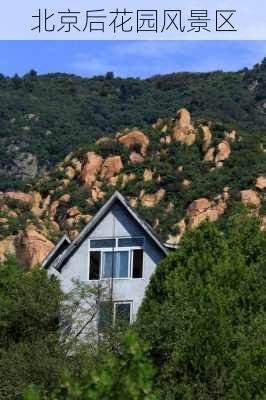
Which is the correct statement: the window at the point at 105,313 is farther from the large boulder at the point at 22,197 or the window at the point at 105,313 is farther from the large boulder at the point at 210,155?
the large boulder at the point at 210,155

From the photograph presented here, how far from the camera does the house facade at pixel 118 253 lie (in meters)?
40.4

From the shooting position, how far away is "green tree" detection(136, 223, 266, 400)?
99.3ft

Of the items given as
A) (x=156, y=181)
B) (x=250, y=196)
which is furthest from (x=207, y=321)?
(x=156, y=181)

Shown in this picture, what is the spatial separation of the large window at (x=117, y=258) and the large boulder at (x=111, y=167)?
53331 mm

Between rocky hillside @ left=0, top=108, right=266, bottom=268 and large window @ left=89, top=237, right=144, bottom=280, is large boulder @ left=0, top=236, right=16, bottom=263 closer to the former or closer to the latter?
rocky hillside @ left=0, top=108, right=266, bottom=268

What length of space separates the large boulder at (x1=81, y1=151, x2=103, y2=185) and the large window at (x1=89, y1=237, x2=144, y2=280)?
52663mm

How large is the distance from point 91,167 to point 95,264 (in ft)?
176

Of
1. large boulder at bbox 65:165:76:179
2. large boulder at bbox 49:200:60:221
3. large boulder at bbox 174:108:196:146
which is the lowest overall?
large boulder at bbox 49:200:60:221

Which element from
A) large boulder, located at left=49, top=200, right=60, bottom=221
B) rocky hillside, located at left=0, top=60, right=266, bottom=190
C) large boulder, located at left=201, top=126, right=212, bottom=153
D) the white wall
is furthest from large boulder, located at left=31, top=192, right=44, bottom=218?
the white wall

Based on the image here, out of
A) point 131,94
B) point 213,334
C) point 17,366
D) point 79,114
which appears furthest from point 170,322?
point 131,94

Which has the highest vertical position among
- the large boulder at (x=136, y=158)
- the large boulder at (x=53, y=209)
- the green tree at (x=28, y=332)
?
the large boulder at (x=136, y=158)

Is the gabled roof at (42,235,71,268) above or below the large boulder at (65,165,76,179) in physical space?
below

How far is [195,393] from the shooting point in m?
30.9

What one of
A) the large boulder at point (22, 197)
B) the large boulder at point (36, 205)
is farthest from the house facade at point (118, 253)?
the large boulder at point (22, 197)
